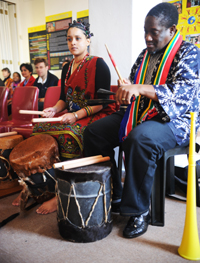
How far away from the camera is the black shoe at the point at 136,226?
139cm

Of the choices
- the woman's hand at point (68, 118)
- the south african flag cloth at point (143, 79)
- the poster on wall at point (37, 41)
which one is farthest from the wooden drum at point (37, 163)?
the poster on wall at point (37, 41)

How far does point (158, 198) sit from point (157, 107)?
1.84 ft

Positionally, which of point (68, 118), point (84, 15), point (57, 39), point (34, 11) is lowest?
point (68, 118)

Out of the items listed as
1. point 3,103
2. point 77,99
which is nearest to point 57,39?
point 3,103

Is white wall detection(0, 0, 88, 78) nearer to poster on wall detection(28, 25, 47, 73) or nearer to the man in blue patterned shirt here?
poster on wall detection(28, 25, 47, 73)

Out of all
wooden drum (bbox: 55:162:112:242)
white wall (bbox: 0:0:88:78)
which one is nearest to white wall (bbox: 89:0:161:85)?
wooden drum (bbox: 55:162:112:242)

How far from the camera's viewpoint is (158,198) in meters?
1.49

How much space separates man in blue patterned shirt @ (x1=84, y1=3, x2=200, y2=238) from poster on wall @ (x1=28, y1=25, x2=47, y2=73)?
490 centimetres

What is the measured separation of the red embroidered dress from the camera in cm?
183

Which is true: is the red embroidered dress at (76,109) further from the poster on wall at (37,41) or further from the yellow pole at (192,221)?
the poster on wall at (37,41)

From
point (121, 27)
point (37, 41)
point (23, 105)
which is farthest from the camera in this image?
point (37, 41)

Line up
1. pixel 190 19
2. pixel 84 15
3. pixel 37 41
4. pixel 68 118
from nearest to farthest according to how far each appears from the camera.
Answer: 1. pixel 68 118
2. pixel 190 19
3. pixel 84 15
4. pixel 37 41

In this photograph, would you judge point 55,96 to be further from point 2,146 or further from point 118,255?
point 118,255

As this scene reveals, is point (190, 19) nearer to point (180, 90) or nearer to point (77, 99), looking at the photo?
point (77, 99)
